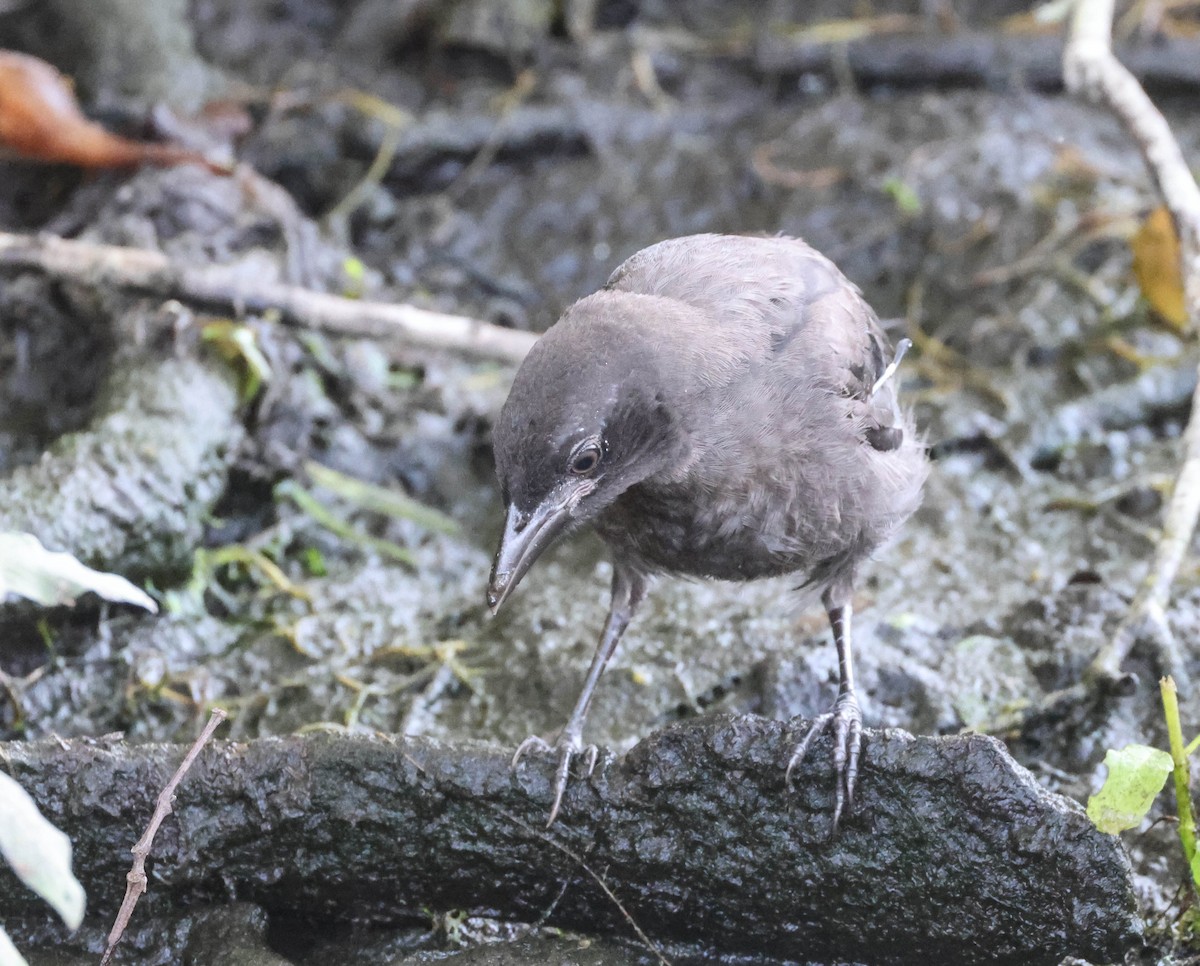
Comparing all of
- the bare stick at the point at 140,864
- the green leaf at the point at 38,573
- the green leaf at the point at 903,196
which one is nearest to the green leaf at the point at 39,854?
the green leaf at the point at 38,573

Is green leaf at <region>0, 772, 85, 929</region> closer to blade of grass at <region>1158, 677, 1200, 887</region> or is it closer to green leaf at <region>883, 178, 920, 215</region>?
blade of grass at <region>1158, 677, 1200, 887</region>

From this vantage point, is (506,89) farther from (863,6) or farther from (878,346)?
(878,346)

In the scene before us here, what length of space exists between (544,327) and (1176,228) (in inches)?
98.0

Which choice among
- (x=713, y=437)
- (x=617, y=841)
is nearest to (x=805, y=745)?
(x=617, y=841)

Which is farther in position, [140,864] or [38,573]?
[140,864]

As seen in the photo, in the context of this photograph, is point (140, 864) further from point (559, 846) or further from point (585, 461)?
point (585, 461)

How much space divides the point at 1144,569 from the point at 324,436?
289 cm

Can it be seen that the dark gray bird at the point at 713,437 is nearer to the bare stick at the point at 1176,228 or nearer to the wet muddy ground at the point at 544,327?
the wet muddy ground at the point at 544,327

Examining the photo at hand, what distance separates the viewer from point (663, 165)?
6.38 metres

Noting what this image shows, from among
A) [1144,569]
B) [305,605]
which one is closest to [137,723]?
[305,605]

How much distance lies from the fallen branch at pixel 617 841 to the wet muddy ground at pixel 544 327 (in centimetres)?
19

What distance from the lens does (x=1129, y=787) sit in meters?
2.62

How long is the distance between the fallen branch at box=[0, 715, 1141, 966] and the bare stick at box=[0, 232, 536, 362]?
1.98 metres

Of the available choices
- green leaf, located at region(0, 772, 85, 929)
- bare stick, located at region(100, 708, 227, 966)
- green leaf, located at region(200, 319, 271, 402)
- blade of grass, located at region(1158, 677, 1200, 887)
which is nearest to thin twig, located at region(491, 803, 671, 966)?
bare stick, located at region(100, 708, 227, 966)
